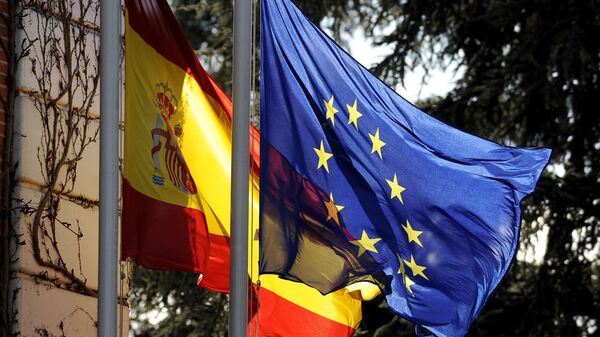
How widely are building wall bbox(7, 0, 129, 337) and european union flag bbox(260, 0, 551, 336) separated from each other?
0.94m

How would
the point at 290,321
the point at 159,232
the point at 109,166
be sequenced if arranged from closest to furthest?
the point at 109,166 → the point at 159,232 → the point at 290,321

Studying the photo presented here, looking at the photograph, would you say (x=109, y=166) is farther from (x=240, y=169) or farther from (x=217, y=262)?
(x=217, y=262)

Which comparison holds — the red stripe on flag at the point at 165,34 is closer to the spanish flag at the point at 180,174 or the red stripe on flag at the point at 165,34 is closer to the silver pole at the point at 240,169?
the spanish flag at the point at 180,174

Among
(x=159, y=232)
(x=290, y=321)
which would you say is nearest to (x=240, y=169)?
(x=159, y=232)

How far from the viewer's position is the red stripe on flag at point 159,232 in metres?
6.42

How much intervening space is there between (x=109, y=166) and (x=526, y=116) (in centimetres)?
858

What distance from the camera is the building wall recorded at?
21.1 ft

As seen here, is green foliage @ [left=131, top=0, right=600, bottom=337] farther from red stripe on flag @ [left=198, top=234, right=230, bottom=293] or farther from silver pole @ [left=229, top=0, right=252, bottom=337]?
silver pole @ [left=229, top=0, right=252, bottom=337]

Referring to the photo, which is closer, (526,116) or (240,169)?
(240,169)

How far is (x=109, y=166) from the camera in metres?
5.61

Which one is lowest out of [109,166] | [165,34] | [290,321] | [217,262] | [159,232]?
[290,321]

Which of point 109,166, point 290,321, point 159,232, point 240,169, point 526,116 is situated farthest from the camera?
point 526,116

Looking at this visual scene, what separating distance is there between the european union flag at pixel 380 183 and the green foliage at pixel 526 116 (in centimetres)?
593

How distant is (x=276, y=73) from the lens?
21.8ft
